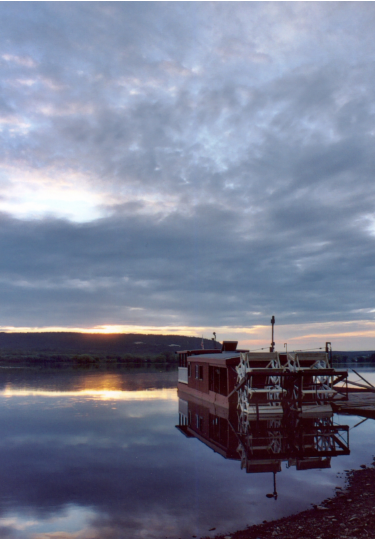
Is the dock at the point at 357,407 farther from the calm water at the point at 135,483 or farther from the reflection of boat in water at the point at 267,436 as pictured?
the reflection of boat in water at the point at 267,436

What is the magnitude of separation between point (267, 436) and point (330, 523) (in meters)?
11.3

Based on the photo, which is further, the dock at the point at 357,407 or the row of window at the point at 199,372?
the row of window at the point at 199,372

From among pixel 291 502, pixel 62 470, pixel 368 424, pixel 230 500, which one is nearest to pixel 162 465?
pixel 62 470

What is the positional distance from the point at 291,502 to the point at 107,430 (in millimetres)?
15061

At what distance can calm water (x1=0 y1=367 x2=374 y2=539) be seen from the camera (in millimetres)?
10633

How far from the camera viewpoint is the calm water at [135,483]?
34.9ft

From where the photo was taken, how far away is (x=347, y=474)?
14625mm

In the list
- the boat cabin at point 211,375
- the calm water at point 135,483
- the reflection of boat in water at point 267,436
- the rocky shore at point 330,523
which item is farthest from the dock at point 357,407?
the rocky shore at point 330,523

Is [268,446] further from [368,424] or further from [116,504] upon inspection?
[368,424]

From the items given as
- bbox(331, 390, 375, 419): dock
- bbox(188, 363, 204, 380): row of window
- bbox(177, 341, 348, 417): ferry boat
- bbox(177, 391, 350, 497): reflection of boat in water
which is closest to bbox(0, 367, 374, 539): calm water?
bbox(177, 391, 350, 497): reflection of boat in water

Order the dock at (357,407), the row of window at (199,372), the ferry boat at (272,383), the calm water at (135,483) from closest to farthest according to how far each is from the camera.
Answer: the calm water at (135,483), the ferry boat at (272,383), the dock at (357,407), the row of window at (199,372)

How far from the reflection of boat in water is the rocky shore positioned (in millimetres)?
3891

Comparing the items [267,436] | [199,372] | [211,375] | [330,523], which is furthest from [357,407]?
[330,523]

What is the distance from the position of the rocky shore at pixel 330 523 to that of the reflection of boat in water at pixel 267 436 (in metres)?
3.89
